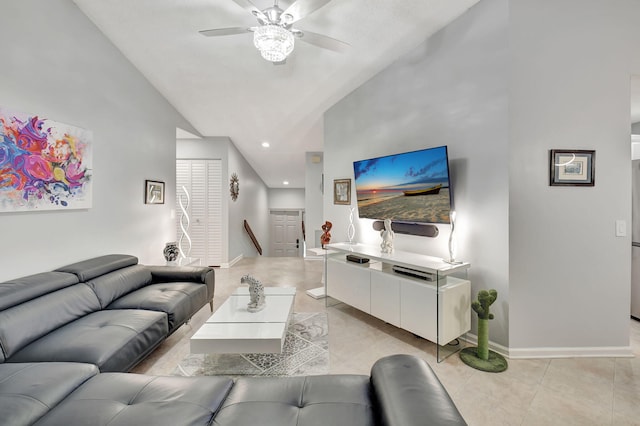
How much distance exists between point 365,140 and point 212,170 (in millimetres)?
3185

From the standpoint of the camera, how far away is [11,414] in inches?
40.7

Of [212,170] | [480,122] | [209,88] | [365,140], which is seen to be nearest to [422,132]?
[480,122]

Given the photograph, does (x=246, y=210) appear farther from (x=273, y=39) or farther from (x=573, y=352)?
(x=573, y=352)

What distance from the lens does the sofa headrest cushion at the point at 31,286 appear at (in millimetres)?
1718

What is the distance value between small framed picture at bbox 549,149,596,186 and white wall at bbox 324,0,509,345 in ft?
1.27

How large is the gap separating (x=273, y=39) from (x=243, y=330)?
2.03 metres

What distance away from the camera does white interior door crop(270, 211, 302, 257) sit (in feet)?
29.4

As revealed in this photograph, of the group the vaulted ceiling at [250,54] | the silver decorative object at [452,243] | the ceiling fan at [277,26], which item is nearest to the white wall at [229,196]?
the vaulted ceiling at [250,54]

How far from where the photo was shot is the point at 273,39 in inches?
71.5

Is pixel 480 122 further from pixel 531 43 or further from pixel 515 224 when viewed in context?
pixel 515 224

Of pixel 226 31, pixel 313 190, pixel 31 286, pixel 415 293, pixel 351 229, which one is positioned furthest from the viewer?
pixel 313 190

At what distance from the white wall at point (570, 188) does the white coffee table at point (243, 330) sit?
188cm

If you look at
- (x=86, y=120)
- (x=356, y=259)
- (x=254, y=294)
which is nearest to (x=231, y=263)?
(x=356, y=259)

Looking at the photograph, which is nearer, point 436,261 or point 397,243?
point 436,261
